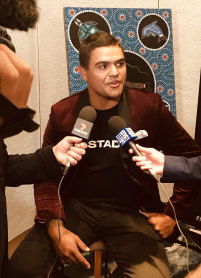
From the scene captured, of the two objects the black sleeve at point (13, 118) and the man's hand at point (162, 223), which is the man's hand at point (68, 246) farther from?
the black sleeve at point (13, 118)

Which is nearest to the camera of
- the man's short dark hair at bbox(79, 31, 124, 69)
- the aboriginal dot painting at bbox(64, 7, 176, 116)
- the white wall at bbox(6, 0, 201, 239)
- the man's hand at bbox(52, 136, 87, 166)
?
the man's hand at bbox(52, 136, 87, 166)

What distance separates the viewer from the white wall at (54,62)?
2.31 m

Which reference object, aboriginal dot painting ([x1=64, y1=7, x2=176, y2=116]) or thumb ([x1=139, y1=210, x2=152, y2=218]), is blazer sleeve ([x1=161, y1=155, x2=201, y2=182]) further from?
aboriginal dot painting ([x1=64, y1=7, x2=176, y2=116])

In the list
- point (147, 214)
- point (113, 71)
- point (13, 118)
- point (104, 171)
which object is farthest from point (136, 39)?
point (13, 118)

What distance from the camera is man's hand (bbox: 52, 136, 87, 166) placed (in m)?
1.20

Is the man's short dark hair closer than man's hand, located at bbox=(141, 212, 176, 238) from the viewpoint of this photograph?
No

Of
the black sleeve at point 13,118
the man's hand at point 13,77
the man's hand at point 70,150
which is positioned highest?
the man's hand at point 13,77

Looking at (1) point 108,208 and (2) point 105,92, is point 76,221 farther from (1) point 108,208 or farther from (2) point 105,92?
(2) point 105,92

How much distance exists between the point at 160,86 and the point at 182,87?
39 cm

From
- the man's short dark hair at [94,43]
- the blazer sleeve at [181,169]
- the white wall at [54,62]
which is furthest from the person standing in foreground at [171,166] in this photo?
the white wall at [54,62]

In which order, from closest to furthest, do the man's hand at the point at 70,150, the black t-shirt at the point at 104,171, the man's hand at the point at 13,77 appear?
the man's hand at the point at 13,77
the man's hand at the point at 70,150
the black t-shirt at the point at 104,171

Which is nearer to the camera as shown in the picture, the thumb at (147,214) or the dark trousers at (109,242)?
the dark trousers at (109,242)

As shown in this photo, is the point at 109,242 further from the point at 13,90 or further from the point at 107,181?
the point at 13,90

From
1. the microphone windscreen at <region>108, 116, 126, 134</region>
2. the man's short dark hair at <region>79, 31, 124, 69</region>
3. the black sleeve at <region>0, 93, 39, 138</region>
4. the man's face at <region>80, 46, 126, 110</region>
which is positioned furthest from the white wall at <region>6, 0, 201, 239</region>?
the black sleeve at <region>0, 93, 39, 138</region>
